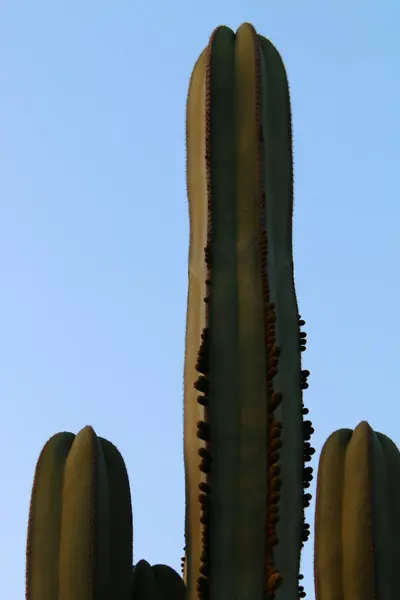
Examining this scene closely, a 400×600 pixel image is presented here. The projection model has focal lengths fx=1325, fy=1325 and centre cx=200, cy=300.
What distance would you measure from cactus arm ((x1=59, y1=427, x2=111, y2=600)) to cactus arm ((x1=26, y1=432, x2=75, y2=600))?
1.6 inches

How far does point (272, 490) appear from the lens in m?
5.16

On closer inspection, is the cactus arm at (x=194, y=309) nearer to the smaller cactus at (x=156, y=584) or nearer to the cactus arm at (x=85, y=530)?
the smaller cactus at (x=156, y=584)

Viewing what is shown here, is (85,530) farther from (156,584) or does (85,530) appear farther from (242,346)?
(242,346)

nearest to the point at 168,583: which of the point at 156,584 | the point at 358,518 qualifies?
the point at 156,584

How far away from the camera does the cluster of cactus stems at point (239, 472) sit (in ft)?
16.8

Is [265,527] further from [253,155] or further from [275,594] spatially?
[253,155]

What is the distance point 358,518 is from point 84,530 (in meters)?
1.09

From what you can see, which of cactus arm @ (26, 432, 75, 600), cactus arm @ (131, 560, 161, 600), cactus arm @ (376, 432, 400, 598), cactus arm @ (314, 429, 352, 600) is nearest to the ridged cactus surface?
cactus arm @ (26, 432, 75, 600)

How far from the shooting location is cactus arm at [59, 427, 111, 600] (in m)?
5.02

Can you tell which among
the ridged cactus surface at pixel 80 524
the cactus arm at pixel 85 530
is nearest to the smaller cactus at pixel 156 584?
the ridged cactus surface at pixel 80 524

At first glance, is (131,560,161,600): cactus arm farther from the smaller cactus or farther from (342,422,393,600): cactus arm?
(342,422,393,600): cactus arm

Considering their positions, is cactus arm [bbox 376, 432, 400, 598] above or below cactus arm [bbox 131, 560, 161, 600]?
above

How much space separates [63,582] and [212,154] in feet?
6.35

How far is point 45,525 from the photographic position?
17.0ft
